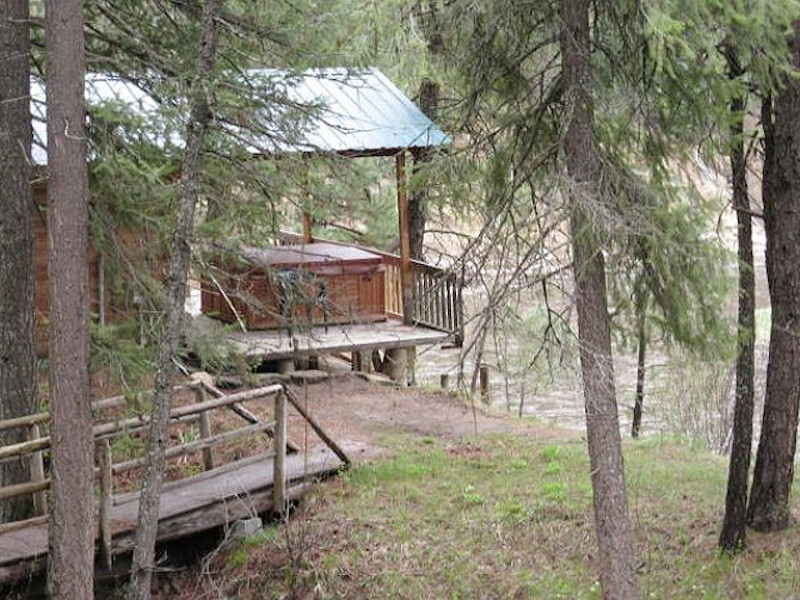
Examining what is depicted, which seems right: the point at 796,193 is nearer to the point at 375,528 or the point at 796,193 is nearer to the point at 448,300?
the point at 375,528

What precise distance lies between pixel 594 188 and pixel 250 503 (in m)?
5.24

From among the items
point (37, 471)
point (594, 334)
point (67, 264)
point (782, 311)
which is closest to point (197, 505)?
point (37, 471)

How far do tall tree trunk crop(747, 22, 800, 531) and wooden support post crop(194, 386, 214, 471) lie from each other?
5.49 m

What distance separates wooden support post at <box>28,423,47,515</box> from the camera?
31.7 ft

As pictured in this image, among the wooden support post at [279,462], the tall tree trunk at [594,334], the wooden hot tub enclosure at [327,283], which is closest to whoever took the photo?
the tall tree trunk at [594,334]

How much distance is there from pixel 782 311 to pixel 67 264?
5809 millimetres

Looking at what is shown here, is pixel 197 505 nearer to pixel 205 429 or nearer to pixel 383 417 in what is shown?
pixel 205 429

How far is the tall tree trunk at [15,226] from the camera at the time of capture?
9.77m

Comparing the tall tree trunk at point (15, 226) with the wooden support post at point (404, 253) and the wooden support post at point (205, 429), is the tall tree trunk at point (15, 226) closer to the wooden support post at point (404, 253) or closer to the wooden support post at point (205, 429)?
the wooden support post at point (205, 429)

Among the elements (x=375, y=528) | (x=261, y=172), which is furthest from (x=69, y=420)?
(x=375, y=528)

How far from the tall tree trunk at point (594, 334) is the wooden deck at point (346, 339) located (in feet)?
25.1

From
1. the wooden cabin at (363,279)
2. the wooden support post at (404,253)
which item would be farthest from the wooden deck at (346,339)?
the wooden support post at (404,253)

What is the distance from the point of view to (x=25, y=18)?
9805 mm

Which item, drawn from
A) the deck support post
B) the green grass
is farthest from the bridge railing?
the deck support post
